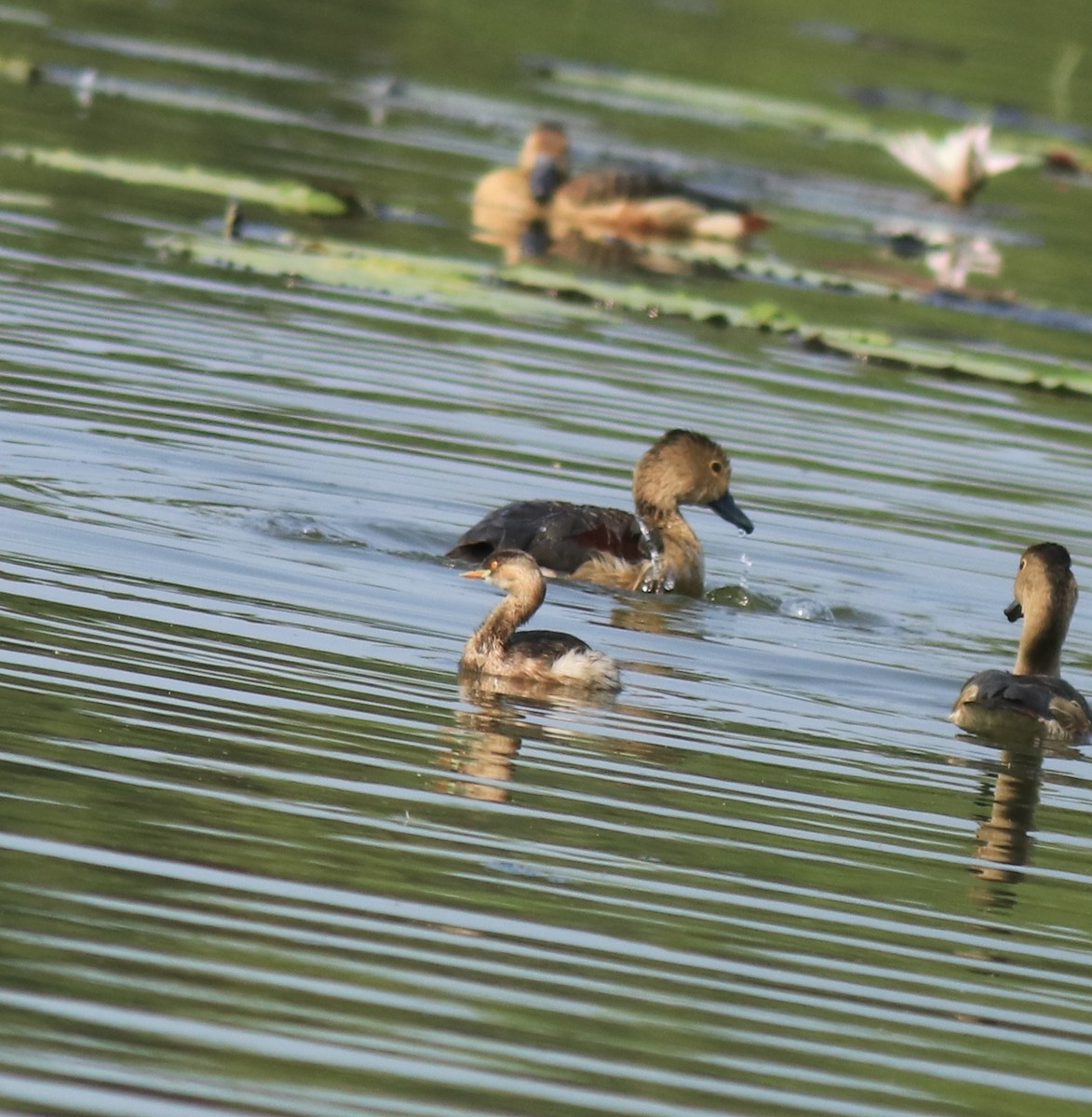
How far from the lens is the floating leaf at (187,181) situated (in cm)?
2062

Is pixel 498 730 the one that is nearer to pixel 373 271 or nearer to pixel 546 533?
pixel 546 533

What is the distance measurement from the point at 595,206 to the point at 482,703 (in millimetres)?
16296

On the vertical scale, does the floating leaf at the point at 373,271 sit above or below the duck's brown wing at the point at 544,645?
above

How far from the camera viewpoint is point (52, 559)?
10078 millimetres

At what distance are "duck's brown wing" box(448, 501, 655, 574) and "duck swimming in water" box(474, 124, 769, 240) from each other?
12.2 m

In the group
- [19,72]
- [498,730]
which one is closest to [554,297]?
[19,72]

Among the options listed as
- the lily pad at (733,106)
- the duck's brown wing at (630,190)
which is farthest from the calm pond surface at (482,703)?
the lily pad at (733,106)

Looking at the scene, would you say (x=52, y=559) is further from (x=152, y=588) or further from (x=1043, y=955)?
(x=1043, y=955)

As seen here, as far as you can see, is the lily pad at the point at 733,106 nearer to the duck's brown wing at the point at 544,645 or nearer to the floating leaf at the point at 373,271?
the floating leaf at the point at 373,271

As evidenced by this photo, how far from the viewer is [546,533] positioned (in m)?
11.6

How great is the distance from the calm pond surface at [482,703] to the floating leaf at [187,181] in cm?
20

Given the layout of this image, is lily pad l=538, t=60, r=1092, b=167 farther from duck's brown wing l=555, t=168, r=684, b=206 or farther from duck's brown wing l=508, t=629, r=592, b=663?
duck's brown wing l=508, t=629, r=592, b=663

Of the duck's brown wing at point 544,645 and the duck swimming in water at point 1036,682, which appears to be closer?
the duck's brown wing at point 544,645

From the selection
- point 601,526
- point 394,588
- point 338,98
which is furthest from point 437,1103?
point 338,98
